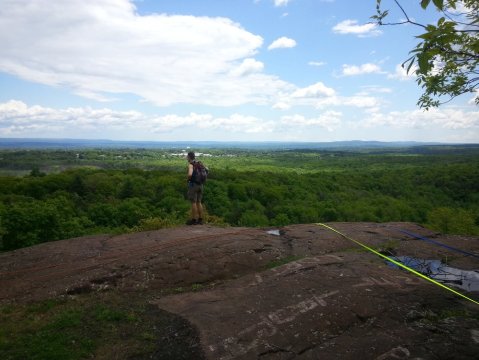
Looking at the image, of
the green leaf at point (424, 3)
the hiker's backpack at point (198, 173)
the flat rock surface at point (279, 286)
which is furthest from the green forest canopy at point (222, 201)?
the green leaf at point (424, 3)

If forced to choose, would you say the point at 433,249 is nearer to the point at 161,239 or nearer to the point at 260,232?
the point at 260,232

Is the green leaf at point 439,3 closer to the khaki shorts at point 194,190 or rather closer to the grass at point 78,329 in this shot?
the grass at point 78,329

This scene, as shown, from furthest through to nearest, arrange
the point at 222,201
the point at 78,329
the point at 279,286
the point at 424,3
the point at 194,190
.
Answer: the point at 222,201 → the point at 194,190 → the point at 279,286 → the point at 78,329 → the point at 424,3

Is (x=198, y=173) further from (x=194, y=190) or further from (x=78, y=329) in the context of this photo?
(x=78, y=329)

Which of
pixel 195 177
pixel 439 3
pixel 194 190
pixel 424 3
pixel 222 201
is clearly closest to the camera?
pixel 439 3

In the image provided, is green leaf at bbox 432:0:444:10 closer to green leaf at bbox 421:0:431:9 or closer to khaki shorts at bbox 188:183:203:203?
green leaf at bbox 421:0:431:9

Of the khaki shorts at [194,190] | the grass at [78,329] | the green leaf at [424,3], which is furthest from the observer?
the khaki shorts at [194,190]

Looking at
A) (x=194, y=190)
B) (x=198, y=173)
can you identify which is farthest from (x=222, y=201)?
(x=198, y=173)

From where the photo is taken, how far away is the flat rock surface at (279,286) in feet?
20.7

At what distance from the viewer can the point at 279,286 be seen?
27.6ft

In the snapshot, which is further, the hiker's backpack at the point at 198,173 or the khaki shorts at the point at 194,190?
the khaki shorts at the point at 194,190

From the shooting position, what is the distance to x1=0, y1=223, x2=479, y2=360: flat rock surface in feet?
20.7

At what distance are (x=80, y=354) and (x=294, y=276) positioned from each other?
4.87m

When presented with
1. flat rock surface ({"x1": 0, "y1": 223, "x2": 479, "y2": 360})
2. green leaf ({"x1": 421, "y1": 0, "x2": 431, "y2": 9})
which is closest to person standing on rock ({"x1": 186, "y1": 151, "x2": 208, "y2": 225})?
flat rock surface ({"x1": 0, "y1": 223, "x2": 479, "y2": 360})
